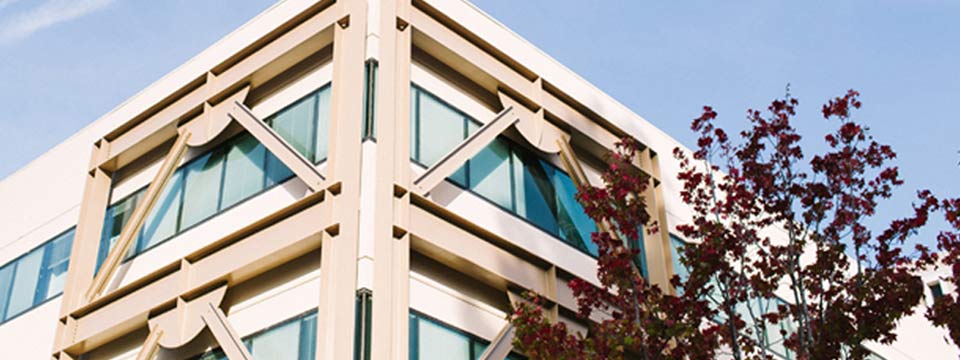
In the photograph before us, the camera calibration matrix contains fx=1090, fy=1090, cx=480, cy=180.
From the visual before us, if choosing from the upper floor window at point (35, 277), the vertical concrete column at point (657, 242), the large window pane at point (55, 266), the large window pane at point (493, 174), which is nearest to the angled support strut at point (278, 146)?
the large window pane at point (493, 174)

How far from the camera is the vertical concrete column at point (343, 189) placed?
52.4ft

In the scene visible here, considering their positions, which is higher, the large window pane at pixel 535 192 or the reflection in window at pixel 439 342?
the large window pane at pixel 535 192

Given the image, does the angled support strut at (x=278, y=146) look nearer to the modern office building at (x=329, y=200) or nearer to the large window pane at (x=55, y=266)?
the modern office building at (x=329, y=200)

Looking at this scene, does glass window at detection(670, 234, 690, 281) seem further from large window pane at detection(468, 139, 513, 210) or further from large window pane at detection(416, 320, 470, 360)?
large window pane at detection(416, 320, 470, 360)

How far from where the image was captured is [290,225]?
1788cm

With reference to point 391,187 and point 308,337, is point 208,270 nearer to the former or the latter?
point 308,337

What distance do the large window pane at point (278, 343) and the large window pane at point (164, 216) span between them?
4428 mm

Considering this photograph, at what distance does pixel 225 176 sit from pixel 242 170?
539 mm

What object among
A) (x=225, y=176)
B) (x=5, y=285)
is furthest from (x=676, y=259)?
(x=5, y=285)

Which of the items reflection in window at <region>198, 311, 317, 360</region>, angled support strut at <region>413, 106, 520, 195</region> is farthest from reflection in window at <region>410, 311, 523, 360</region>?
angled support strut at <region>413, 106, 520, 195</region>

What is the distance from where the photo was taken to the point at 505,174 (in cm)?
2103

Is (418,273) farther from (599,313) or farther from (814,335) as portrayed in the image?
(814,335)

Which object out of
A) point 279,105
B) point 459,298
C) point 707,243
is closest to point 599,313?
point 459,298

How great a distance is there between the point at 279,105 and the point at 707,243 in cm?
919
